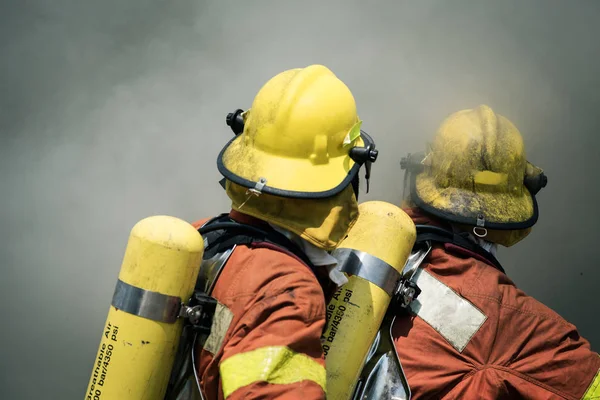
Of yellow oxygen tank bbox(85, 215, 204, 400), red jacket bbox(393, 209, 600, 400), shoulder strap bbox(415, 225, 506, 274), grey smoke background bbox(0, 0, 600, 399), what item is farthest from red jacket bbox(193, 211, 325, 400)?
grey smoke background bbox(0, 0, 600, 399)

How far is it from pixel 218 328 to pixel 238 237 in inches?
12.9

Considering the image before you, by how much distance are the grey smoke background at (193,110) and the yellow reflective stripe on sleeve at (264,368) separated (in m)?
2.33

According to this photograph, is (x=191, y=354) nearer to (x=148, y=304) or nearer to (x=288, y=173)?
(x=148, y=304)

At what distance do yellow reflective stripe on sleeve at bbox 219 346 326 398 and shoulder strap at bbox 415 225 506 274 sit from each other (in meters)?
1.25

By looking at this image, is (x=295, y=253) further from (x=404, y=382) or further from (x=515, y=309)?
(x=515, y=309)

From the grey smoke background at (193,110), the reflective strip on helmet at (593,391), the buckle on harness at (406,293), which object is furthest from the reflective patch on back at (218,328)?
the grey smoke background at (193,110)

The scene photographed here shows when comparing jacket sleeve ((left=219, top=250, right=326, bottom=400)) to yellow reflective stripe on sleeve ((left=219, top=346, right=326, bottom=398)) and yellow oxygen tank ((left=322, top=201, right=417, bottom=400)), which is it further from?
yellow oxygen tank ((left=322, top=201, right=417, bottom=400))

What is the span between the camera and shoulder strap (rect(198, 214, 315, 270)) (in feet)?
8.27

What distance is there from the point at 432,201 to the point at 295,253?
1.16m

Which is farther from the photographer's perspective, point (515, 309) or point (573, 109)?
point (573, 109)

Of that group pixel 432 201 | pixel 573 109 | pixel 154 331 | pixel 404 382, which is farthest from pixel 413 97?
pixel 154 331

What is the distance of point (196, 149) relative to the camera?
4.55m

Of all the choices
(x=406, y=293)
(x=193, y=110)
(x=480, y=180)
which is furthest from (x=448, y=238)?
(x=193, y=110)

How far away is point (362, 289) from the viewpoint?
2803mm
